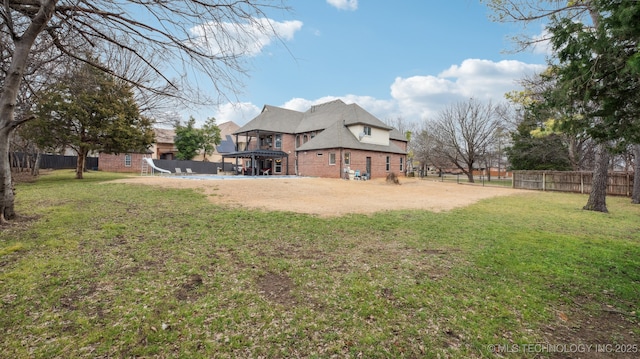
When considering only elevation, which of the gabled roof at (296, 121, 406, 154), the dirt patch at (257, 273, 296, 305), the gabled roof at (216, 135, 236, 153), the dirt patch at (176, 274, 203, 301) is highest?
the gabled roof at (216, 135, 236, 153)

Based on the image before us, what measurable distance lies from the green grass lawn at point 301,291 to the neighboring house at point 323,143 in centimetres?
2058

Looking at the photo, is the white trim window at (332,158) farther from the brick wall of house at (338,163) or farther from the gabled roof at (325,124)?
the gabled roof at (325,124)

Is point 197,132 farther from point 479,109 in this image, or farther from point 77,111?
point 479,109

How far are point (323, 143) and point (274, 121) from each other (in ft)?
30.6

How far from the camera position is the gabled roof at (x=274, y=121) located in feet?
106

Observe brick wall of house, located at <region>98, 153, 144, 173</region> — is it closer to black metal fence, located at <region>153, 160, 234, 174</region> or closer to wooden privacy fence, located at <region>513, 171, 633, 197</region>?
black metal fence, located at <region>153, 160, 234, 174</region>

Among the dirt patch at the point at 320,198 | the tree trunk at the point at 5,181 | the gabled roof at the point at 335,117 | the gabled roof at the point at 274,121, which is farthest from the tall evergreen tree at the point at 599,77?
the gabled roof at the point at 274,121

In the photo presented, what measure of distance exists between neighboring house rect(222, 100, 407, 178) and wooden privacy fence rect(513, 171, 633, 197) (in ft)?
39.5

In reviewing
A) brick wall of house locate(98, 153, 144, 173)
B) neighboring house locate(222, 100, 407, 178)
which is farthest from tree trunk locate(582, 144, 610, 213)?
brick wall of house locate(98, 153, 144, 173)

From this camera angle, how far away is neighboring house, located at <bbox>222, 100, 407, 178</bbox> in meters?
26.5

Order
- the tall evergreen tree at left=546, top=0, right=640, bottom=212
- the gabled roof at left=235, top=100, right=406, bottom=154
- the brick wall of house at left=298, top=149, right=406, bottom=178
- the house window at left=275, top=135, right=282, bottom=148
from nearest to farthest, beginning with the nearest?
the tall evergreen tree at left=546, top=0, right=640, bottom=212 → the brick wall of house at left=298, top=149, right=406, bottom=178 → the gabled roof at left=235, top=100, right=406, bottom=154 → the house window at left=275, top=135, right=282, bottom=148

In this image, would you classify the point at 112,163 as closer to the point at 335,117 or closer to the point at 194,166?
the point at 194,166

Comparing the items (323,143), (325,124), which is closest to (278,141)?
(325,124)

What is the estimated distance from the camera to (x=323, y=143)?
2709 cm
